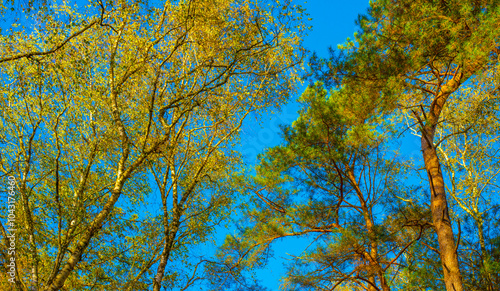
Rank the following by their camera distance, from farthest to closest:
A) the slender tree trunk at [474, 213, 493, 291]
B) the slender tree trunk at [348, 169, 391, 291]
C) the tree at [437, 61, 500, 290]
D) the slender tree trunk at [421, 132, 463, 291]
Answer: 1. the tree at [437, 61, 500, 290]
2. the slender tree trunk at [348, 169, 391, 291]
3. the slender tree trunk at [474, 213, 493, 291]
4. the slender tree trunk at [421, 132, 463, 291]

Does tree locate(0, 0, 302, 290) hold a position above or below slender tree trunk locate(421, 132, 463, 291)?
above

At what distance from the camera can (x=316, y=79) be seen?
25.7 ft

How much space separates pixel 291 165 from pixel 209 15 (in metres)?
4.52

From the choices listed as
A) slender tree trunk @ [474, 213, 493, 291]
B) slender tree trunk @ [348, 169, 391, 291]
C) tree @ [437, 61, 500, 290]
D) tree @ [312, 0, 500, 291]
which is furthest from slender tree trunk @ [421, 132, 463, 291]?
tree @ [437, 61, 500, 290]

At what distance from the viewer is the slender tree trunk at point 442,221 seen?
18.5 feet

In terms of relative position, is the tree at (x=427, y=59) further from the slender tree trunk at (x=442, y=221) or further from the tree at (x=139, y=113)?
the tree at (x=139, y=113)

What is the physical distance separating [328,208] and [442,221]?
3.21 metres

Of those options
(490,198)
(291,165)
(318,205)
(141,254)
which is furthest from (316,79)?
(490,198)

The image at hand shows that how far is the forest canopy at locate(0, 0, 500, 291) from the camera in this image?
21.7 ft

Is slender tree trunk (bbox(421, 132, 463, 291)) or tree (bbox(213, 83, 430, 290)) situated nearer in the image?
slender tree trunk (bbox(421, 132, 463, 291))

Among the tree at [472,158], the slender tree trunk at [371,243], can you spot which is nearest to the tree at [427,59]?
the slender tree trunk at [371,243]

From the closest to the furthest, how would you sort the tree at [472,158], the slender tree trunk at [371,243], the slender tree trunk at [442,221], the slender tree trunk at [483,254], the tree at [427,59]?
the slender tree trunk at [442,221] → the tree at [427,59] → the slender tree trunk at [483,254] → the slender tree trunk at [371,243] → the tree at [472,158]

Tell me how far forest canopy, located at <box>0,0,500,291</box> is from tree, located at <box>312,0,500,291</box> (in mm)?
37

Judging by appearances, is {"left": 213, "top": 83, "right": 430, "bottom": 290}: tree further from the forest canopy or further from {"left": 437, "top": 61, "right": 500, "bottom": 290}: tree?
{"left": 437, "top": 61, "right": 500, "bottom": 290}: tree
